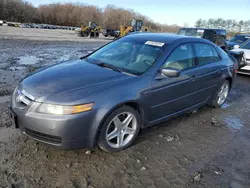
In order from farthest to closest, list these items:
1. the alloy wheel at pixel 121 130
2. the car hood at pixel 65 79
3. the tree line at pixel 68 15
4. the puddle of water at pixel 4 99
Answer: the tree line at pixel 68 15
the puddle of water at pixel 4 99
the alloy wheel at pixel 121 130
the car hood at pixel 65 79

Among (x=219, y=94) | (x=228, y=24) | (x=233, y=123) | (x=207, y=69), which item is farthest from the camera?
Result: (x=228, y=24)

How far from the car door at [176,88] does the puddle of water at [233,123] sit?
91 cm

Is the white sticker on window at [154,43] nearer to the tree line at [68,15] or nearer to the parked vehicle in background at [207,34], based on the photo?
the parked vehicle in background at [207,34]

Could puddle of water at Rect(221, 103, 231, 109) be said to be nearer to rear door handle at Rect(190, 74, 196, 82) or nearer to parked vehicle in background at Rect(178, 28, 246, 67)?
rear door handle at Rect(190, 74, 196, 82)

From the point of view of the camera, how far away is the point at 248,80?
8562mm

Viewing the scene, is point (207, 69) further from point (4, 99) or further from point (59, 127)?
point (4, 99)

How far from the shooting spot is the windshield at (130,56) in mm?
3420

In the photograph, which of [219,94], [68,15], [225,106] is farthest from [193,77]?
[68,15]

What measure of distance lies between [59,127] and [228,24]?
2950 inches

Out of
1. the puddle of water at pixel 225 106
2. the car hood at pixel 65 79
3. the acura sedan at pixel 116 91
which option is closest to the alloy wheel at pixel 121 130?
the acura sedan at pixel 116 91

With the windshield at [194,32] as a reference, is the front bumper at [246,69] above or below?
below

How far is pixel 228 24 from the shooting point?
67.1 meters

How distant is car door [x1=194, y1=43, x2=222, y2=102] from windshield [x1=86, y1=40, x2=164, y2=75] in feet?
3.17

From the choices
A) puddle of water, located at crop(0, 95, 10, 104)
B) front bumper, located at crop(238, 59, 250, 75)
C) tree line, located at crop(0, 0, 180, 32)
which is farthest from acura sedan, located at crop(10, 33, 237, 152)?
tree line, located at crop(0, 0, 180, 32)
